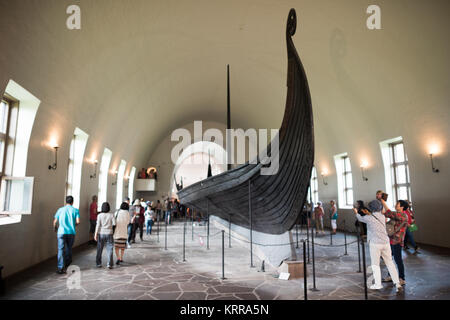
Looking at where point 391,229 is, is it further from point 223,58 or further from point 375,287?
point 223,58

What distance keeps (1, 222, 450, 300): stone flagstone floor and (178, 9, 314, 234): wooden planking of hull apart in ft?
3.49

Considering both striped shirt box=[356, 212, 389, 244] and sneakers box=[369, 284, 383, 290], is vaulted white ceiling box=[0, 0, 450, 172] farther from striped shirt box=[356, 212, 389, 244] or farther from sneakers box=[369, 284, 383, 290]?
sneakers box=[369, 284, 383, 290]

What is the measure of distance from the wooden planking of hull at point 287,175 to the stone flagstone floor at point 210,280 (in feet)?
3.49

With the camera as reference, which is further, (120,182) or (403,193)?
(120,182)

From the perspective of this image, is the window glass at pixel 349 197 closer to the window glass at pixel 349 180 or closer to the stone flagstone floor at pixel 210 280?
the window glass at pixel 349 180

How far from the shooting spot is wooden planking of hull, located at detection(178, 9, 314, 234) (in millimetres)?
4344

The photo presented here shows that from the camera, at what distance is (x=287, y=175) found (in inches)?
192

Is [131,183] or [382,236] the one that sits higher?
[131,183]

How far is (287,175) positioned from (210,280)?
2242mm

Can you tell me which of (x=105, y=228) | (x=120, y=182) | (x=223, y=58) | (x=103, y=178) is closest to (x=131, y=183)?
(x=120, y=182)

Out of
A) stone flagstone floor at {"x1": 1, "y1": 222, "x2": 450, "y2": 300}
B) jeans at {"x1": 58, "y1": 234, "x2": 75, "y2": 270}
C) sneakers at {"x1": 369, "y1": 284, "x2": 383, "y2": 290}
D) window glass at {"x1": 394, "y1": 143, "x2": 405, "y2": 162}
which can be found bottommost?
stone flagstone floor at {"x1": 1, "y1": 222, "x2": 450, "y2": 300}

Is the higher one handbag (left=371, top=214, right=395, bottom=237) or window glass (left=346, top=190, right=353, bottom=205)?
window glass (left=346, top=190, right=353, bottom=205)

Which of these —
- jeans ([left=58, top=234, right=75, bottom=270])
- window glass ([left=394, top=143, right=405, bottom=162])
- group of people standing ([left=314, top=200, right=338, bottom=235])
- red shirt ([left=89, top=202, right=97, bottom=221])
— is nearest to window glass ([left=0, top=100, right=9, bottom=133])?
jeans ([left=58, top=234, right=75, bottom=270])

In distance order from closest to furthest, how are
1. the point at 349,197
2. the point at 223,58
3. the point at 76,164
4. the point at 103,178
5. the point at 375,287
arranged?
the point at 375,287 < the point at 76,164 < the point at 223,58 < the point at 103,178 < the point at 349,197
